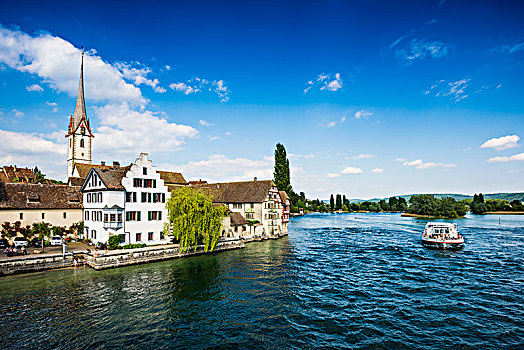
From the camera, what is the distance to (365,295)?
26.8 metres

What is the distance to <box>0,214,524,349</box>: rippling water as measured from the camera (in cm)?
1881

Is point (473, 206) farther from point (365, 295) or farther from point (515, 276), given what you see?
point (365, 295)

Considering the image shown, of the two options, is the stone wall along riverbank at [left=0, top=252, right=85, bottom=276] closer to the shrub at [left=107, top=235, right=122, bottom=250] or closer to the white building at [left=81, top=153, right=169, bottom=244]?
the shrub at [left=107, top=235, right=122, bottom=250]

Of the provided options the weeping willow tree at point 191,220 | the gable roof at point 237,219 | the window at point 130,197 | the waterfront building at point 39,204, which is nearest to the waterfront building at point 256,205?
the gable roof at point 237,219

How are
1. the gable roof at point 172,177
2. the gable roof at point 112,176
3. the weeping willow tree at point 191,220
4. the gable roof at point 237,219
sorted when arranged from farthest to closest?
the gable roof at point 172,177 → the gable roof at point 237,219 → the weeping willow tree at point 191,220 → the gable roof at point 112,176

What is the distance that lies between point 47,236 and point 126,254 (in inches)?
642

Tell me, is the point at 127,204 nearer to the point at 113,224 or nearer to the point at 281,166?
the point at 113,224

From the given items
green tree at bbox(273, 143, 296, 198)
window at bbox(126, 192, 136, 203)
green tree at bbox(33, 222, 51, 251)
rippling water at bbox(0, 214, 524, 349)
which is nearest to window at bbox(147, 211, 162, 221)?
window at bbox(126, 192, 136, 203)

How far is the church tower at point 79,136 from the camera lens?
74.4 m

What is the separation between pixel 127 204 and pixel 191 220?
949 centimetres

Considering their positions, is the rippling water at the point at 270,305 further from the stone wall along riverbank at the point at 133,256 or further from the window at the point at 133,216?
Answer: the window at the point at 133,216

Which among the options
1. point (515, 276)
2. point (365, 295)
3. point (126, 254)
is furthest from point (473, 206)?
point (126, 254)

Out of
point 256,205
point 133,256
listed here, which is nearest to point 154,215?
point 133,256

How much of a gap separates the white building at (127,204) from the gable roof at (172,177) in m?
21.0
